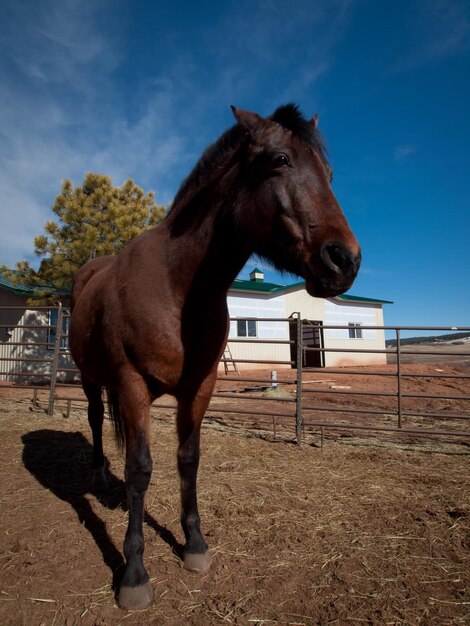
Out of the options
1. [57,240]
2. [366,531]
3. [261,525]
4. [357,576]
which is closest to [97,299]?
[261,525]

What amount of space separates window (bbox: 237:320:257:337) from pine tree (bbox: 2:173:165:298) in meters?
7.28

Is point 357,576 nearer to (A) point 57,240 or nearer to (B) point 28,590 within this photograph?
(B) point 28,590

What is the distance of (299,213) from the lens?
1.77 m

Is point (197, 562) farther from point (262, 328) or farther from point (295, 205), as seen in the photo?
point (262, 328)

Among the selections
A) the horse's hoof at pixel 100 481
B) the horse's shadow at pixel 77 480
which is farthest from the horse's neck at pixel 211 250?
the horse's hoof at pixel 100 481

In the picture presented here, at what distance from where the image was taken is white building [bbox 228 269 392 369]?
727 inches

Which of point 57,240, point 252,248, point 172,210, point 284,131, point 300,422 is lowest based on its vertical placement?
point 300,422

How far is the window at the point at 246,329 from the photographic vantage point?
727 inches

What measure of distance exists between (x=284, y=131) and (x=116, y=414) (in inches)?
105

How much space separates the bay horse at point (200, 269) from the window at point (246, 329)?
627 inches

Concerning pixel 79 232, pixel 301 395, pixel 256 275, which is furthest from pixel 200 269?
pixel 256 275

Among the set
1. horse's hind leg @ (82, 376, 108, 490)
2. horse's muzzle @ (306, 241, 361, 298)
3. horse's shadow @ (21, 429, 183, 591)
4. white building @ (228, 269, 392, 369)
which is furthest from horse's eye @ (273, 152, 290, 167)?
white building @ (228, 269, 392, 369)

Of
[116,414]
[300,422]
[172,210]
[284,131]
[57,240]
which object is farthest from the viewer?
Answer: [57,240]

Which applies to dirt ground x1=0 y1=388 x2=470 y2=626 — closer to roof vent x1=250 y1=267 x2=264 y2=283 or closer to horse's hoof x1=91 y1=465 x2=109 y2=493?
horse's hoof x1=91 y1=465 x2=109 y2=493
